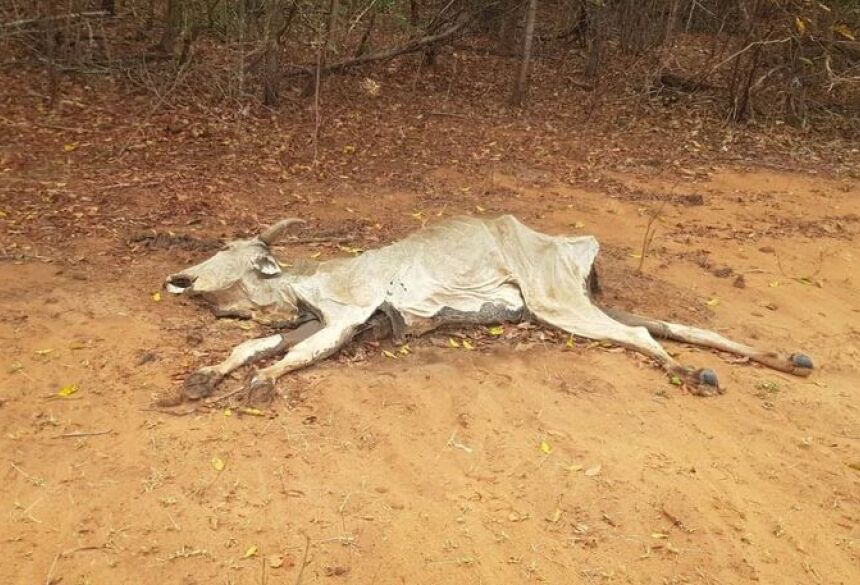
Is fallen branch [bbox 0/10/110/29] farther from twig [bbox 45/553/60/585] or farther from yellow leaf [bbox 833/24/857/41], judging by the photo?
yellow leaf [bbox 833/24/857/41]

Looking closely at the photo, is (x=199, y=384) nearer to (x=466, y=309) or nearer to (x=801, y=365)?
(x=466, y=309)

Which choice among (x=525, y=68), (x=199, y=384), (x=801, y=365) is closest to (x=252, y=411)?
(x=199, y=384)

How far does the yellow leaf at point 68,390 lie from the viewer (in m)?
3.70

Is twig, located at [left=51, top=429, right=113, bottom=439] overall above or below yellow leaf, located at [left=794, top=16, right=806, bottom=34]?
below

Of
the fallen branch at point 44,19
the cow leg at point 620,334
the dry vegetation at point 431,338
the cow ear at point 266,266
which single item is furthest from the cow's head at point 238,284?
the fallen branch at point 44,19

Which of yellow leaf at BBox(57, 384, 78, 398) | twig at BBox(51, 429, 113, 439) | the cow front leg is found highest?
the cow front leg

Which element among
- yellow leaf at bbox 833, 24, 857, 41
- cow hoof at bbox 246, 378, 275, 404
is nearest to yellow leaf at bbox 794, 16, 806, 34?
yellow leaf at bbox 833, 24, 857, 41

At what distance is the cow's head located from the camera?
175 inches

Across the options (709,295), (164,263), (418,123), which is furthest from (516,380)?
(418,123)

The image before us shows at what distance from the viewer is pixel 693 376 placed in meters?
4.17

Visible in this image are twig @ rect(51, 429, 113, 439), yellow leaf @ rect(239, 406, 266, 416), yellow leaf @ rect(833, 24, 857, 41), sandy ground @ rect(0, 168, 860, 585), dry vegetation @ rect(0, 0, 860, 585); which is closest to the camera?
sandy ground @ rect(0, 168, 860, 585)

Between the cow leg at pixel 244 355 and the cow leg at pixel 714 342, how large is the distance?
1899 mm

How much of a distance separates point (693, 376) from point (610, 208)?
10.7ft

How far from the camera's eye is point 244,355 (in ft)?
13.2
